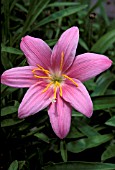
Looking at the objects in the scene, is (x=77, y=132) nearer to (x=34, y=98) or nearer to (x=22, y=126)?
(x=22, y=126)

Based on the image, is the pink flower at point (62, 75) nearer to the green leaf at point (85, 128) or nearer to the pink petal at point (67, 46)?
the pink petal at point (67, 46)

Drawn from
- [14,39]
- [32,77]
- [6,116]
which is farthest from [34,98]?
[14,39]

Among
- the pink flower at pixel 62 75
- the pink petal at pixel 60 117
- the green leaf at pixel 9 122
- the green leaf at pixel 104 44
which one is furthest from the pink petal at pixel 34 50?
the green leaf at pixel 104 44

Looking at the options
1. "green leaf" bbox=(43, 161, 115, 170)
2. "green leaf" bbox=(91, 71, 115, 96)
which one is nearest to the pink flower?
"green leaf" bbox=(43, 161, 115, 170)

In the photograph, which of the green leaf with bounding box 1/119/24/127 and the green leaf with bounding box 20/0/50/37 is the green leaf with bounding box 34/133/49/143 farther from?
the green leaf with bounding box 20/0/50/37

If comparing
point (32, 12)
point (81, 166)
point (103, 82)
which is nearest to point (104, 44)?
point (103, 82)
